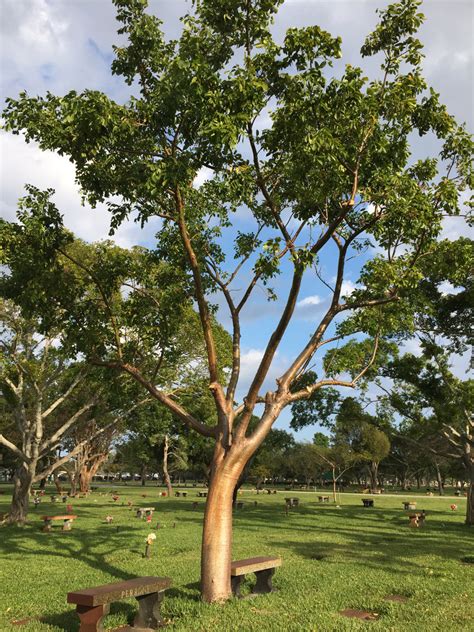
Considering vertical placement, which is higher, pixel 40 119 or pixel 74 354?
pixel 40 119

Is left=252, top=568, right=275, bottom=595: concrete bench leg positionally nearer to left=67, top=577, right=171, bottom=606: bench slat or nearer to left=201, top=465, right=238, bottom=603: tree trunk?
left=201, top=465, right=238, bottom=603: tree trunk

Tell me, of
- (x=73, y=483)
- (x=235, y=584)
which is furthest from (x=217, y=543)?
(x=73, y=483)

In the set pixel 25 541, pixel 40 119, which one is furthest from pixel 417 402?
pixel 40 119

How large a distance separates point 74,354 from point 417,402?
690 inches

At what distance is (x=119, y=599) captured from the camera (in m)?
7.06

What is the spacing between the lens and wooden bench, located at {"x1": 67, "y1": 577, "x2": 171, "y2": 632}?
21.9 ft

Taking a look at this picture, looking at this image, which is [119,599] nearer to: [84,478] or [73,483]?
[73,483]

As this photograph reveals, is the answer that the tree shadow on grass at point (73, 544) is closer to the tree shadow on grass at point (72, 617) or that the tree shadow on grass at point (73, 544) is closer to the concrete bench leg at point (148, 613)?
the tree shadow on grass at point (72, 617)

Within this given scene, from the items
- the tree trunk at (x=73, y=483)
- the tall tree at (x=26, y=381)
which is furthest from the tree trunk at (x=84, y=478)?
the tall tree at (x=26, y=381)

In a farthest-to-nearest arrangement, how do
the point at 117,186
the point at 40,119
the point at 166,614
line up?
the point at 117,186, the point at 40,119, the point at 166,614

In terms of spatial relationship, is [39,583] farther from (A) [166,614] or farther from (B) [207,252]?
(B) [207,252]

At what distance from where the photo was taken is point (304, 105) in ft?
29.1

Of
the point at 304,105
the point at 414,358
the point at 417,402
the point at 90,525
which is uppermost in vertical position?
the point at 304,105

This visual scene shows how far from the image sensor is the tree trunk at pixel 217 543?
833 centimetres
